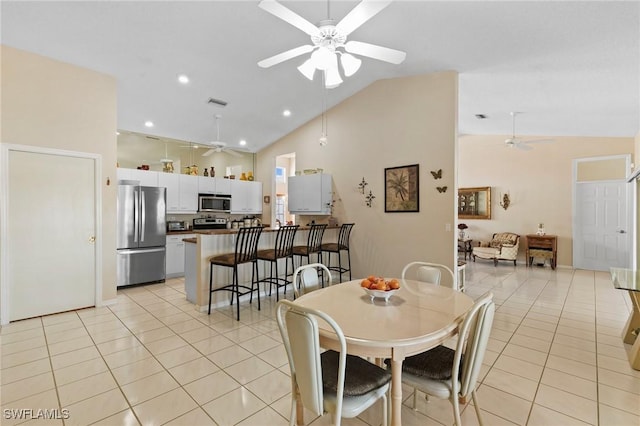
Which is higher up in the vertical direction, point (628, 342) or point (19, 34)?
point (19, 34)

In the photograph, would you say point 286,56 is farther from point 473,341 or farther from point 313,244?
point 313,244

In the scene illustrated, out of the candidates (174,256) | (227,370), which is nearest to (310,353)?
(227,370)

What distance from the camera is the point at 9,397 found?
2.12 meters

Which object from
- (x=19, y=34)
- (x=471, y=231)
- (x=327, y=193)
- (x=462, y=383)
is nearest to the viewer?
(x=462, y=383)

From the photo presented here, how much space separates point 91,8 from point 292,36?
208 centimetres

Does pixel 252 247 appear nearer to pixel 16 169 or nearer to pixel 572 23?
pixel 16 169

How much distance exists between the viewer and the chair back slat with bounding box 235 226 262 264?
387 centimetres

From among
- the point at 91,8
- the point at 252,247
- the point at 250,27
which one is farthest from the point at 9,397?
the point at 250,27

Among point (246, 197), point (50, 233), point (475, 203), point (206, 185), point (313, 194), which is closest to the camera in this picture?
point (50, 233)

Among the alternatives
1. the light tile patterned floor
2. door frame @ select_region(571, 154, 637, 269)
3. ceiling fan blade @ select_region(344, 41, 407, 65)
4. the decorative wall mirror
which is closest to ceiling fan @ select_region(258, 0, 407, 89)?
ceiling fan blade @ select_region(344, 41, 407, 65)

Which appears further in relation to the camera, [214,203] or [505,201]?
[505,201]

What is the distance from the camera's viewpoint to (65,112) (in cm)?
376

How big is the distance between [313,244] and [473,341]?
354cm

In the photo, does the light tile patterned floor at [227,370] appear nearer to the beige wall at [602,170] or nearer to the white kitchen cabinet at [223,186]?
the white kitchen cabinet at [223,186]
